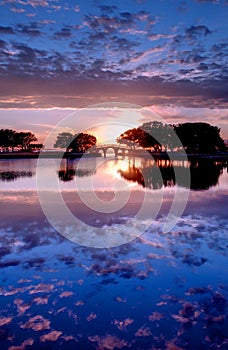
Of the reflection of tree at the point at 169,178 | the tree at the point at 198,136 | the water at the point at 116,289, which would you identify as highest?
the tree at the point at 198,136

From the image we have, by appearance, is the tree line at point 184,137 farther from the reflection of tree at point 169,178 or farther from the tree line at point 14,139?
the reflection of tree at point 169,178

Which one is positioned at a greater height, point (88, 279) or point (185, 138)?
point (185, 138)

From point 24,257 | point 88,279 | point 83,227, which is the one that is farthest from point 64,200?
point 88,279

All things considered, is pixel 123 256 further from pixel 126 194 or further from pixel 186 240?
pixel 126 194

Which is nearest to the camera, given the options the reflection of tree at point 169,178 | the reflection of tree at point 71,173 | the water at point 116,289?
the water at point 116,289

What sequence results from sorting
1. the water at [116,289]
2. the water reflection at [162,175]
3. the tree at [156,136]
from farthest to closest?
the tree at [156,136], the water reflection at [162,175], the water at [116,289]

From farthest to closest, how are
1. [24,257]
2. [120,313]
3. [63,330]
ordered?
[24,257], [120,313], [63,330]

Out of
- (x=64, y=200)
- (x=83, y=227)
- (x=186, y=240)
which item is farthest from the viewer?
(x=64, y=200)

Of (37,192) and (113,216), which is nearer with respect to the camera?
(113,216)

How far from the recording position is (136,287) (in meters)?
8.23

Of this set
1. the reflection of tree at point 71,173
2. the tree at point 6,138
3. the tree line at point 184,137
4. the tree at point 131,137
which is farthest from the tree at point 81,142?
the reflection of tree at point 71,173

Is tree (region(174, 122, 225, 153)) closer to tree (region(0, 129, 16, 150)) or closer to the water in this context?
tree (region(0, 129, 16, 150))

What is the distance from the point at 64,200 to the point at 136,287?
13.1 metres

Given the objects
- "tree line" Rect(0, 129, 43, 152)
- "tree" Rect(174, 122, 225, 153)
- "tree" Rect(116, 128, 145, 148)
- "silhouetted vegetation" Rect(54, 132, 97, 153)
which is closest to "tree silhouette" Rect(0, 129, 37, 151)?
"tree line" Rect(0, 129, 43, 152)
